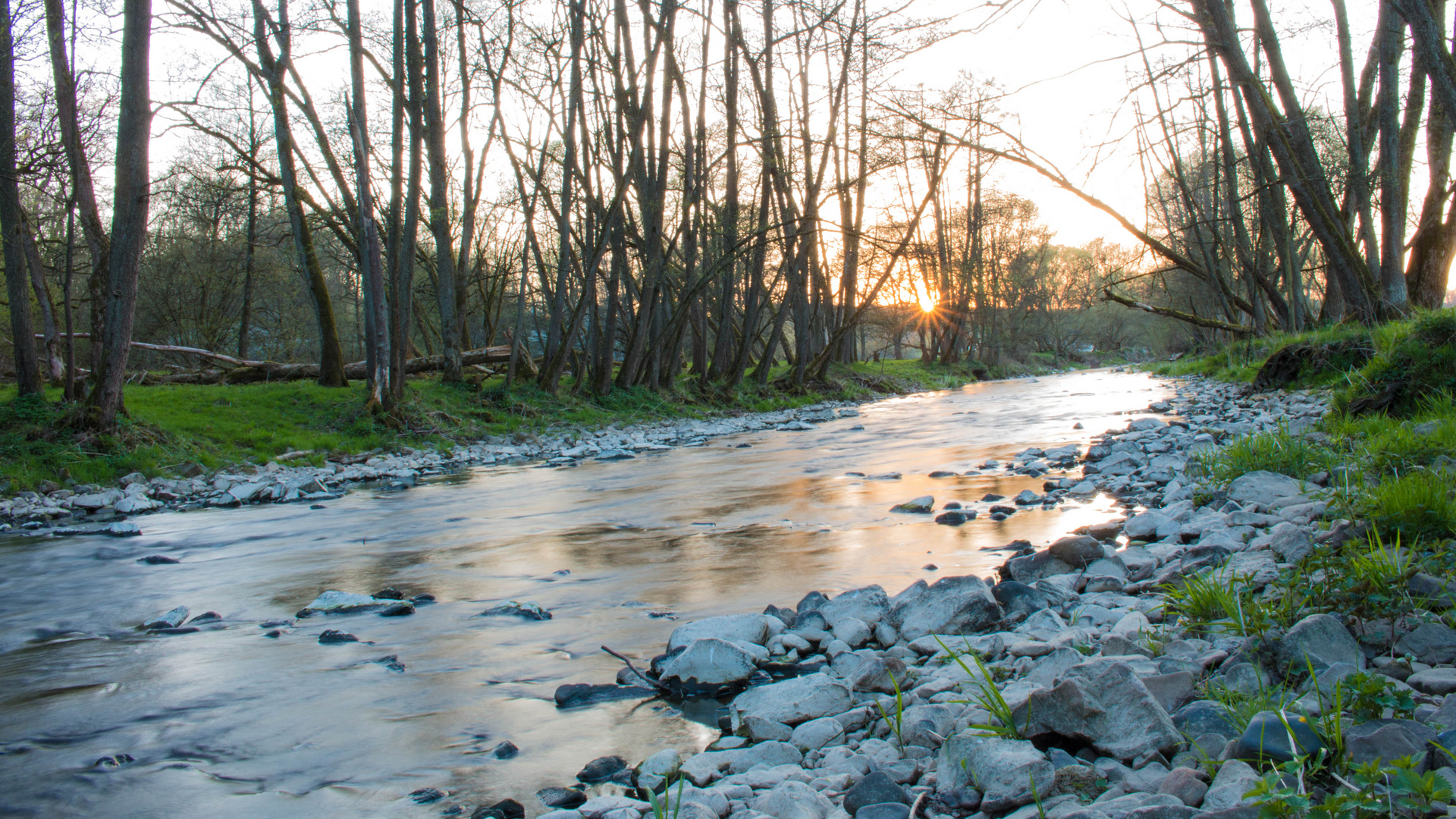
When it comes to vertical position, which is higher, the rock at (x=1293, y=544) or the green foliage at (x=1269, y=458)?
the green foliage at (x=1269, y=458)

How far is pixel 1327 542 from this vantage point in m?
3.13

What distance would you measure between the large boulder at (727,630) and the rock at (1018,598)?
102 cm

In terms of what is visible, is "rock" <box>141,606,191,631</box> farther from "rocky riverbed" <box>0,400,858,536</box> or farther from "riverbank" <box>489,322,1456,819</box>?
"rocky riverbed" <box>0,400,858,536</box>

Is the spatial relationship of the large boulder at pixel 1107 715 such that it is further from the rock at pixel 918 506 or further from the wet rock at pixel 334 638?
the rock at pixel 918 506

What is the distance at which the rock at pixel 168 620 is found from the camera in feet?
14.3

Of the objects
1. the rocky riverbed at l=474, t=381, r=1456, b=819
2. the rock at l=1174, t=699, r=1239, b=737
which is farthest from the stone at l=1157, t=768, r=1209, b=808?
the rock at l=1174, t=699, r=1239, b=737

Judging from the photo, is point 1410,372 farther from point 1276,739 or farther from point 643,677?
point 643,677

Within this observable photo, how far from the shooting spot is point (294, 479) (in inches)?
396

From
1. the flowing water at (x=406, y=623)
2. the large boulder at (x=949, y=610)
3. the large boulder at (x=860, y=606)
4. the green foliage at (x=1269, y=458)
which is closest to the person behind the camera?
the flowing water at (x=406, y=623)

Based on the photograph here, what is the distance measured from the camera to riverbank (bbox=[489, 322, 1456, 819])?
1840 mm

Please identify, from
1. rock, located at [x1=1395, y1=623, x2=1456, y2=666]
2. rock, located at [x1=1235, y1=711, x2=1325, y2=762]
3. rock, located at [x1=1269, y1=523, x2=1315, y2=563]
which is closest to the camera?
rock, located at [x1=1235, y1=711, x2=1325, y2=762]

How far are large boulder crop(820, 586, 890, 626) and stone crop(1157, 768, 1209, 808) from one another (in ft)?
5.43

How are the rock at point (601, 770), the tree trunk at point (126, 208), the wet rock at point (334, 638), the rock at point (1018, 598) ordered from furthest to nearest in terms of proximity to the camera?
the tree trunk at point (126, 208) → the wet rock at point (334, 638) → the rock at point (1018, 598) → the rock at point (601, 770)

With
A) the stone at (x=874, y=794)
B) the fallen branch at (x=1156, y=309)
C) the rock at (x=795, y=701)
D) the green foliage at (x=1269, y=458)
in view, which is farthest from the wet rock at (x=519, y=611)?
the fallen branch at (x=1156, y=309)
